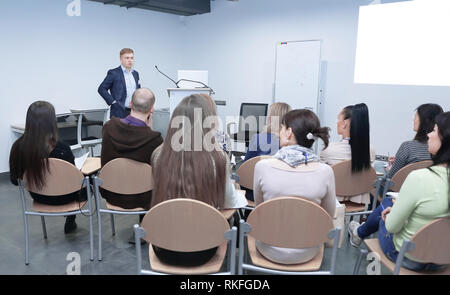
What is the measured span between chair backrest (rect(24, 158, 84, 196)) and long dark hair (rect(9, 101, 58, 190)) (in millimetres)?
30

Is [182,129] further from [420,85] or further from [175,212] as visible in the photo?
[420,85]

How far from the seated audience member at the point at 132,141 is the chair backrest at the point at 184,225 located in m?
0.90

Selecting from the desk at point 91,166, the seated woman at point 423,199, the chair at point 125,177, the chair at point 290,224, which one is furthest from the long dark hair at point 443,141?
the desk at point 91,166

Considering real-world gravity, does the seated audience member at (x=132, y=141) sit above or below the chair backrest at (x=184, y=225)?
above

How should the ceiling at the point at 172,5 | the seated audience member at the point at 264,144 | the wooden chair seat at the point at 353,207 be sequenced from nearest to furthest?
1. the wooden chair seat at the point at 353,207
2. the seated audience member at the point at 264,144
3. the ceiling at the point at 172,5

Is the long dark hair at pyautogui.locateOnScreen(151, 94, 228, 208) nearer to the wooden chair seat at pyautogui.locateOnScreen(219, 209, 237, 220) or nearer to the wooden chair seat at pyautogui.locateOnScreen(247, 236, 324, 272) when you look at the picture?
the wooden chair seat at pyautogui.locateOnScreen(219, 209, 237, 220)

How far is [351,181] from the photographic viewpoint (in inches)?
90.2

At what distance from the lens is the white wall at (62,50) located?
435 cm

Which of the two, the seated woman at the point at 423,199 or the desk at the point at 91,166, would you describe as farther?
the desk at the point at 91,166

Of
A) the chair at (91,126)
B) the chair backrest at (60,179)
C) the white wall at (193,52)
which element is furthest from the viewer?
the white wall at (193,52)

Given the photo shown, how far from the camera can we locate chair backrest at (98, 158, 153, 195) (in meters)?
2.17

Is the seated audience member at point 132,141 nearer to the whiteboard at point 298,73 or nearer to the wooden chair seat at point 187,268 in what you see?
the wooden chair seat at point 187,268

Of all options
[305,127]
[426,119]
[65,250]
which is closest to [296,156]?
[305,127]

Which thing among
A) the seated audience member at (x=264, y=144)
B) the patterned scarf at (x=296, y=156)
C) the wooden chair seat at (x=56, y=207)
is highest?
the patterned scarf at (x=296, y=156)
